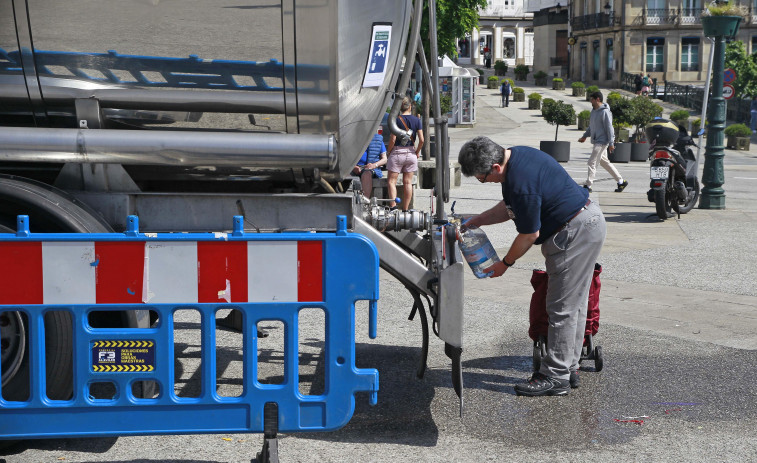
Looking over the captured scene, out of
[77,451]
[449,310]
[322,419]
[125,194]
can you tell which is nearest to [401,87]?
[449,310]

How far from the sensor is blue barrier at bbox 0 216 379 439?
3.87 metres

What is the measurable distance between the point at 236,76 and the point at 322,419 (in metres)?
1.57

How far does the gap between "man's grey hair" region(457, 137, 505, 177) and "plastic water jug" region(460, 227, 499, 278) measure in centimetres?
34

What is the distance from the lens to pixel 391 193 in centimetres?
1252

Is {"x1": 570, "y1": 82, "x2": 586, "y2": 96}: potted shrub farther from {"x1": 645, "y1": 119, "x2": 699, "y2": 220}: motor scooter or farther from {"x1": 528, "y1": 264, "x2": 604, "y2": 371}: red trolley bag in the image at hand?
{"x1": 528, "y1": 264, "x2": 604, "y2": 371}: red trolley bag

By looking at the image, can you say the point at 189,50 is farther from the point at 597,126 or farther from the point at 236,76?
the point at 597,126

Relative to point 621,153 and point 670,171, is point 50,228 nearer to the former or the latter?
point 670,171

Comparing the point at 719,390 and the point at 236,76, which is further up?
the point at 236,76

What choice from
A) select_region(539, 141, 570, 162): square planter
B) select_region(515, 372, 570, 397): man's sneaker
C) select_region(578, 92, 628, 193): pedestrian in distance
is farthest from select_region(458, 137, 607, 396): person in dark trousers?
select_region(539, 141, 570, 162): square planter

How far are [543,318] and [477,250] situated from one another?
27.0 inches

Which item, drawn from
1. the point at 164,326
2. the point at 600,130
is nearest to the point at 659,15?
the point at 600,130

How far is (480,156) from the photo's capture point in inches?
203

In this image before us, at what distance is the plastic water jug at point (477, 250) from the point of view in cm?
534

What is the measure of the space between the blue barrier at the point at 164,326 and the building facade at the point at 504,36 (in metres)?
96.5
